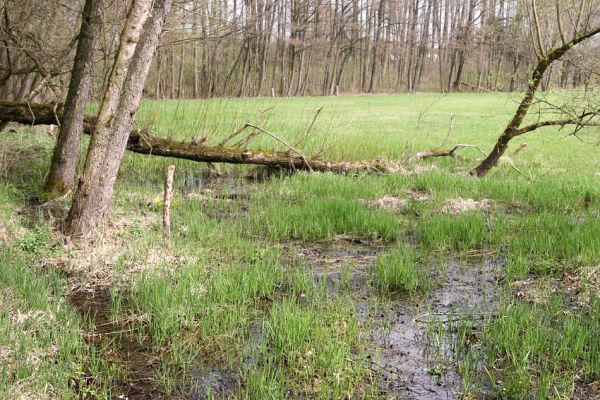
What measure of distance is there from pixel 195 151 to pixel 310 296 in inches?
234

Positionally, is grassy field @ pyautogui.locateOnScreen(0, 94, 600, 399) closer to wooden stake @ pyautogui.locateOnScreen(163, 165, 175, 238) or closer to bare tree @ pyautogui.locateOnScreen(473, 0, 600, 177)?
wooden stake @ pyautogui.locateOnScreen(163, 165, 175, 238)

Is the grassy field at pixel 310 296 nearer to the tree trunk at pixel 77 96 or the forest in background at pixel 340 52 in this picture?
the tree trunk at pixel 77 96

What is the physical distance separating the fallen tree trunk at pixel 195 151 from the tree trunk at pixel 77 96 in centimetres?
76

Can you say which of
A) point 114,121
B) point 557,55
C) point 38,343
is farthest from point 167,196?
point 557,55

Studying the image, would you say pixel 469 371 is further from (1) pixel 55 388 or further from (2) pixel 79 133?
(2) pixel 79 133

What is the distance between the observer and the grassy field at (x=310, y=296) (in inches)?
146

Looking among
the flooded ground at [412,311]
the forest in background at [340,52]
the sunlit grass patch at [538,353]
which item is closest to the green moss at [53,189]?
the flooded ground at [412,311]

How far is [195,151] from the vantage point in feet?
34.2

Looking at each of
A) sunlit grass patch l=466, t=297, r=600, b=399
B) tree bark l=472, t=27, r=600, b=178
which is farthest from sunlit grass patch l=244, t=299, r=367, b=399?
tree bark l=472, t=27, r=600, b=178

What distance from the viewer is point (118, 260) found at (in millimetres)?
5801

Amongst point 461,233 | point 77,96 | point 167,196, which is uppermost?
point 77,96

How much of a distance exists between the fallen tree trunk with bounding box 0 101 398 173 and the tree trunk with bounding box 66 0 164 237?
2.67 meters

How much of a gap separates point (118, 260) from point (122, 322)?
1.30 m

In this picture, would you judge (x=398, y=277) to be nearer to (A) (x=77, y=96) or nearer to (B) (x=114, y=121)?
(B) (x=114, y=121)
